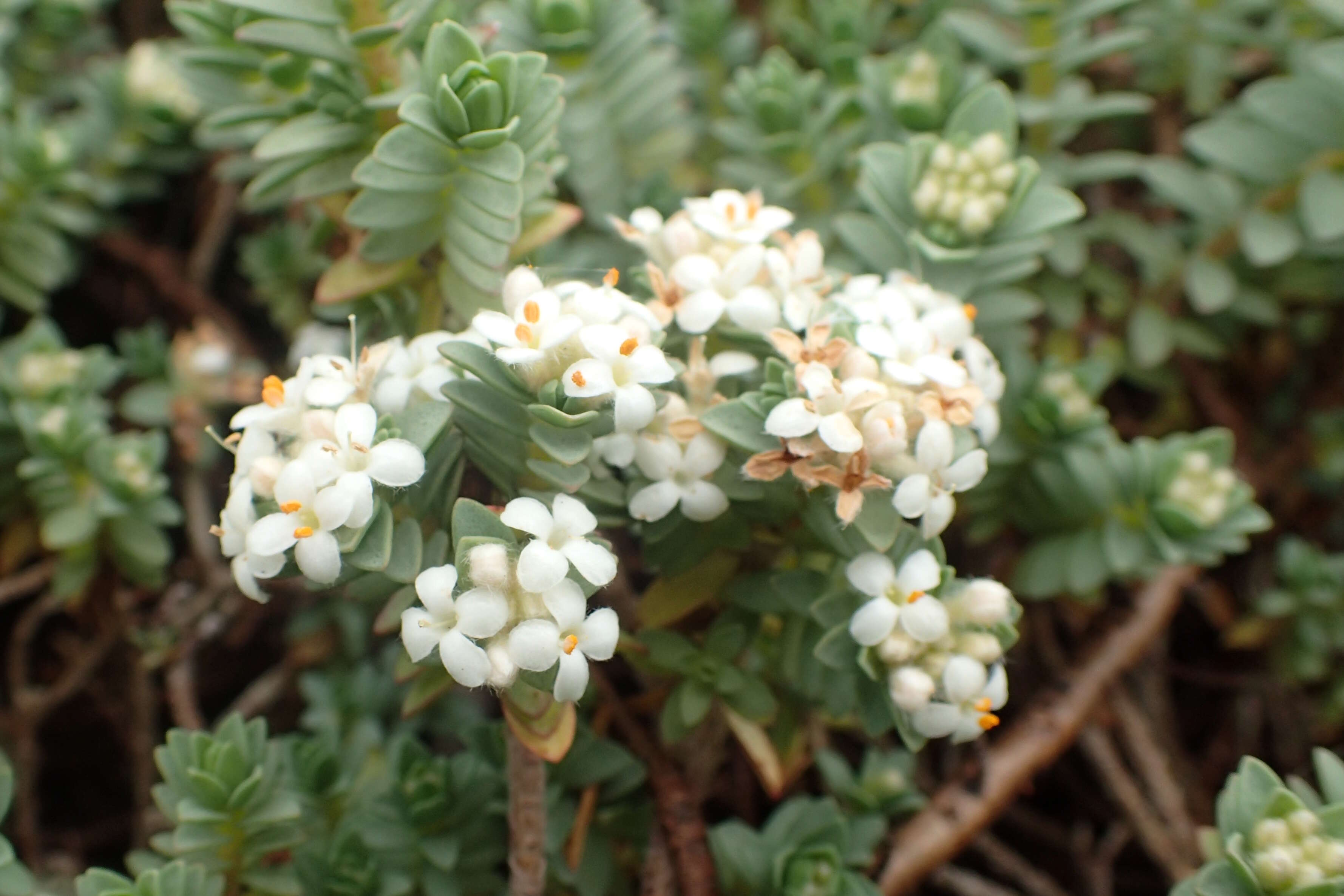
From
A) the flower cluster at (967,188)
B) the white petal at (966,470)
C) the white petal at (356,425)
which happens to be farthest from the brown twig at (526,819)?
the flower cluster at (967,188)

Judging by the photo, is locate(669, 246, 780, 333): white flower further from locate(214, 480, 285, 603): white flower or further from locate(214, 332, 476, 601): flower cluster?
locate(214, 480, 285, 603): white flower

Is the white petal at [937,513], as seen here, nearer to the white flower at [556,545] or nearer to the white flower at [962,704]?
the white flower at [962,704]

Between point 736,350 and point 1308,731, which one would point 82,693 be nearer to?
point 736,350

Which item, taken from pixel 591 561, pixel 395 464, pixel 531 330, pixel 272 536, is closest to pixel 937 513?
A: pixel 591 561

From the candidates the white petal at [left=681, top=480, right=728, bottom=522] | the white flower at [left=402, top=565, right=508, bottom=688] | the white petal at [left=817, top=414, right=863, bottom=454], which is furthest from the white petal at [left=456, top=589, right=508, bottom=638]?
the white petal at [left=817, top=414, right=863, bottom=454]

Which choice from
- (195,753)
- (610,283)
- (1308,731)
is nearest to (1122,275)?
(1308,731)
